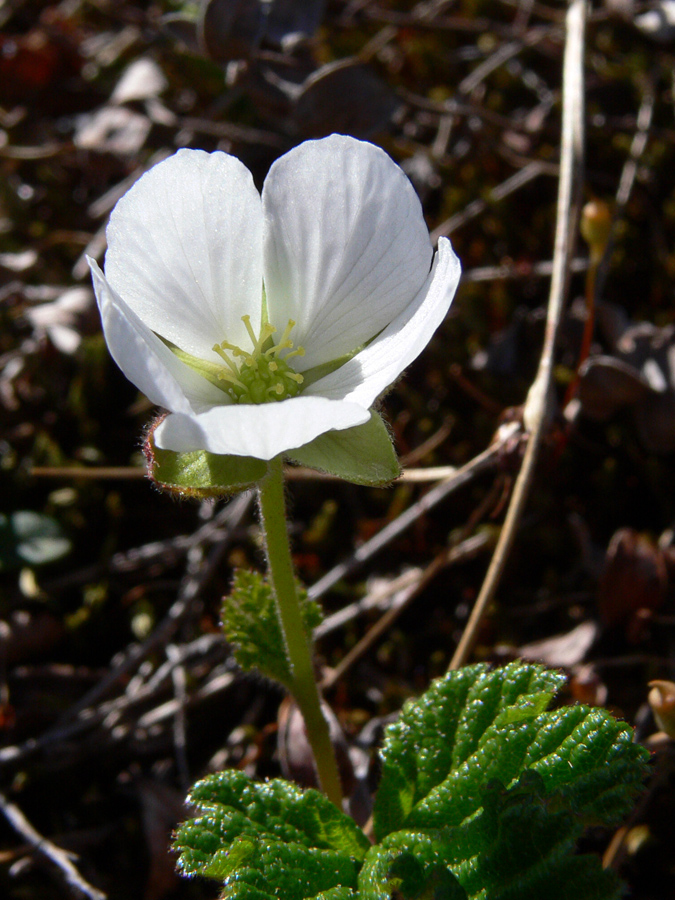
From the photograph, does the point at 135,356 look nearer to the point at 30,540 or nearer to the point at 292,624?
the point at 292,624

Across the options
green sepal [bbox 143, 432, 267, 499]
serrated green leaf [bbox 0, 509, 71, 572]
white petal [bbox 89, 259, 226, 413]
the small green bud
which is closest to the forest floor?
serrated green leaf [bbox 0, 509, 71, 572]

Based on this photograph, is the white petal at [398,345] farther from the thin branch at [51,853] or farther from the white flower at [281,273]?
the thin branch at [51,853]

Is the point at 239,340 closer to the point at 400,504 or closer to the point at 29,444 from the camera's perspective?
the point at 400,504

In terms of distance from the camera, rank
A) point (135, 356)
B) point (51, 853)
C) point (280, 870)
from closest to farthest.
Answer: point (135, 356)
point (280, 870)
point (51, 853)

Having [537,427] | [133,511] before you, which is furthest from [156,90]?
[537,427]

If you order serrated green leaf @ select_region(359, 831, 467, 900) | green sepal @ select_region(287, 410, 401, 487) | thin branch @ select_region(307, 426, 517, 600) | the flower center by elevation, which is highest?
green sepal @ select_region(287, 410, 401, 487)

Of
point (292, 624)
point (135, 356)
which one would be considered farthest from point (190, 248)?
point (292, 624)

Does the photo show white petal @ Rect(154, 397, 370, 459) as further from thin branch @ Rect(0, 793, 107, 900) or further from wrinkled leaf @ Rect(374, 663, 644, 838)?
thin branch @ Rect(0, 793, 107, 900)

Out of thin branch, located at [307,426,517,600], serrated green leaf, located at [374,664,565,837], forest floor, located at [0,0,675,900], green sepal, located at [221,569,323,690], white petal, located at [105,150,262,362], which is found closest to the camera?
serrated green leaf, located at [374,664,565,837]
